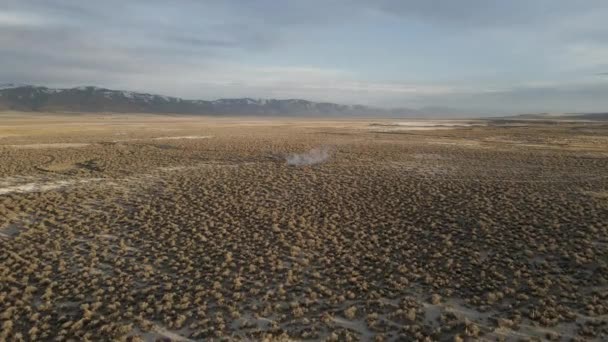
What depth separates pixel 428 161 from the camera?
109 feet

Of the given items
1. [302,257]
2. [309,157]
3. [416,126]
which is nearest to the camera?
[302,257]

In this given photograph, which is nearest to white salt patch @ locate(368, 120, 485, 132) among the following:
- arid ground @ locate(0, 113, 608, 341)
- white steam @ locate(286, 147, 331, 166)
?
white steam @ locate(286, 147, 331, 166)

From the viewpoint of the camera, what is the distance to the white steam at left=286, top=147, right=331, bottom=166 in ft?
106

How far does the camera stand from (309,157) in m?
35.8

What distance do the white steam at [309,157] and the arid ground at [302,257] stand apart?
659 cm

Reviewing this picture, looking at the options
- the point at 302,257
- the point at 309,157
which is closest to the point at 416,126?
the point at 309,157

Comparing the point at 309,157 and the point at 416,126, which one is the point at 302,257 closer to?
the point at 309,157

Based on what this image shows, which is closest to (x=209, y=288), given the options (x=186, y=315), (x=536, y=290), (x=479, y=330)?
(x=186, y=315)

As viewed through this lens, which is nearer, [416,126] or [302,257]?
[302,257]

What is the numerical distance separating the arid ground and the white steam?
659 cm

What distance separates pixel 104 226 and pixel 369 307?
1156 centimetres

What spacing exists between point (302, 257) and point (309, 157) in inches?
911

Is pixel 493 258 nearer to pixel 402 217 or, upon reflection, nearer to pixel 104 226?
pixel 402 217

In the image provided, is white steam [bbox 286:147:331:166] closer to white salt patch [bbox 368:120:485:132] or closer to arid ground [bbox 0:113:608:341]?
arid ground [bbox 0:113:608:341]
